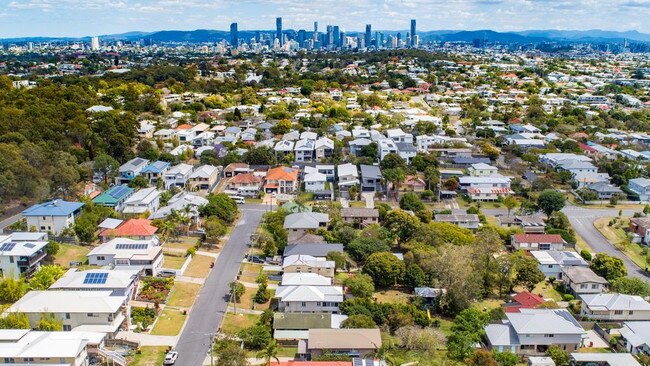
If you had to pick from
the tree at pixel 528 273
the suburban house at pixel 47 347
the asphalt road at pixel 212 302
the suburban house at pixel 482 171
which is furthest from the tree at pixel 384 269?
the suburban house at pixel 482 171

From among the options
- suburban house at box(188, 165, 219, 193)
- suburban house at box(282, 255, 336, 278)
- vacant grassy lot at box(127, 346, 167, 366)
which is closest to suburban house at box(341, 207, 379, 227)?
suburban house at box(282, 255, 336, 278)

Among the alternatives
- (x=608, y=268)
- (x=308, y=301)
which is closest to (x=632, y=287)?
(x=608, y=268)

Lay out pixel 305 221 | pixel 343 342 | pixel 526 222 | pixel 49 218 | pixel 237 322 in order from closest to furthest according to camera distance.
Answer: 1. pixel 343 342
2. pixel 237 322
3. pixel 49 218
4. pixel 305 221
5. pixel 526 222

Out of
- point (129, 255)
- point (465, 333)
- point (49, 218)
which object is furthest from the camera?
point (49, 218)

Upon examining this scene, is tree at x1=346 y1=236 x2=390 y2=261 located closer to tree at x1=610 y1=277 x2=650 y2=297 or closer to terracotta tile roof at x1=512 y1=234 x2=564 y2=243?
terracotta tile roof at x1=512 y1=234 x2=564 y2=243

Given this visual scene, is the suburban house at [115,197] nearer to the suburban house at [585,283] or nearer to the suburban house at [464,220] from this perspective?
the suburban house at [464,220]

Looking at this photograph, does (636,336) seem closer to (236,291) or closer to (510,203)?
(510,203)

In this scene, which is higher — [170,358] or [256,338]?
[256,338]
